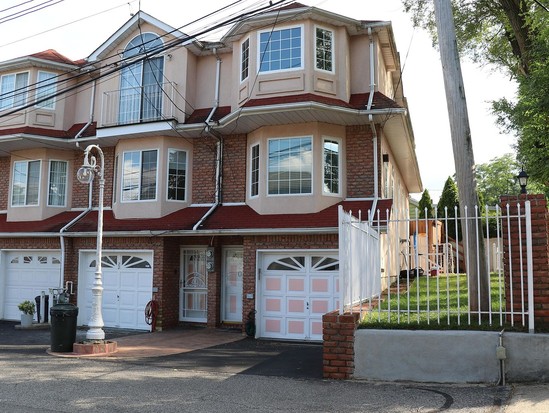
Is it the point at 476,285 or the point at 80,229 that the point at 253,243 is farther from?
the point at 476,285

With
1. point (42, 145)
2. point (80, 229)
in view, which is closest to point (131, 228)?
point (80, 229)

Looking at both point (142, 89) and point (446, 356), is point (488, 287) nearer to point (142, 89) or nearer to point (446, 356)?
point (446, 356)

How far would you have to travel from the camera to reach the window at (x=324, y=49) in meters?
14.3

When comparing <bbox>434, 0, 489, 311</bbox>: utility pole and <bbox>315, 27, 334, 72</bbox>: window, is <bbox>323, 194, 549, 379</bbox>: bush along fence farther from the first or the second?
<bbox>315, 27, 334, 72</bbox>: window

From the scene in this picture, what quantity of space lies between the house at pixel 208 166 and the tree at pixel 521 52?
8.72 ft

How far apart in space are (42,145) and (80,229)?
3.61 meters

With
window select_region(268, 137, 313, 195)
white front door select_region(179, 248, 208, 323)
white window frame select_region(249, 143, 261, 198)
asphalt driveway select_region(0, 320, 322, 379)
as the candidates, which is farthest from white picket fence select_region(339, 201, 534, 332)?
white front door select_region(179, 248, 208, 323)

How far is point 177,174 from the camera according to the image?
16.0 metres

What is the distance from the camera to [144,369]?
9.12 meters

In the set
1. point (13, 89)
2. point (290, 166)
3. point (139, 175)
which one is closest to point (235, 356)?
point (290, 166)

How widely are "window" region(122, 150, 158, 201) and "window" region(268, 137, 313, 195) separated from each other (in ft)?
12.9

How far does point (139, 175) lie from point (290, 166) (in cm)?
497

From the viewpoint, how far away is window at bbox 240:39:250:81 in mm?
15016

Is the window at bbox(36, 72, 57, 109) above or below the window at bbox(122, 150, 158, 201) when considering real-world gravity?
above
